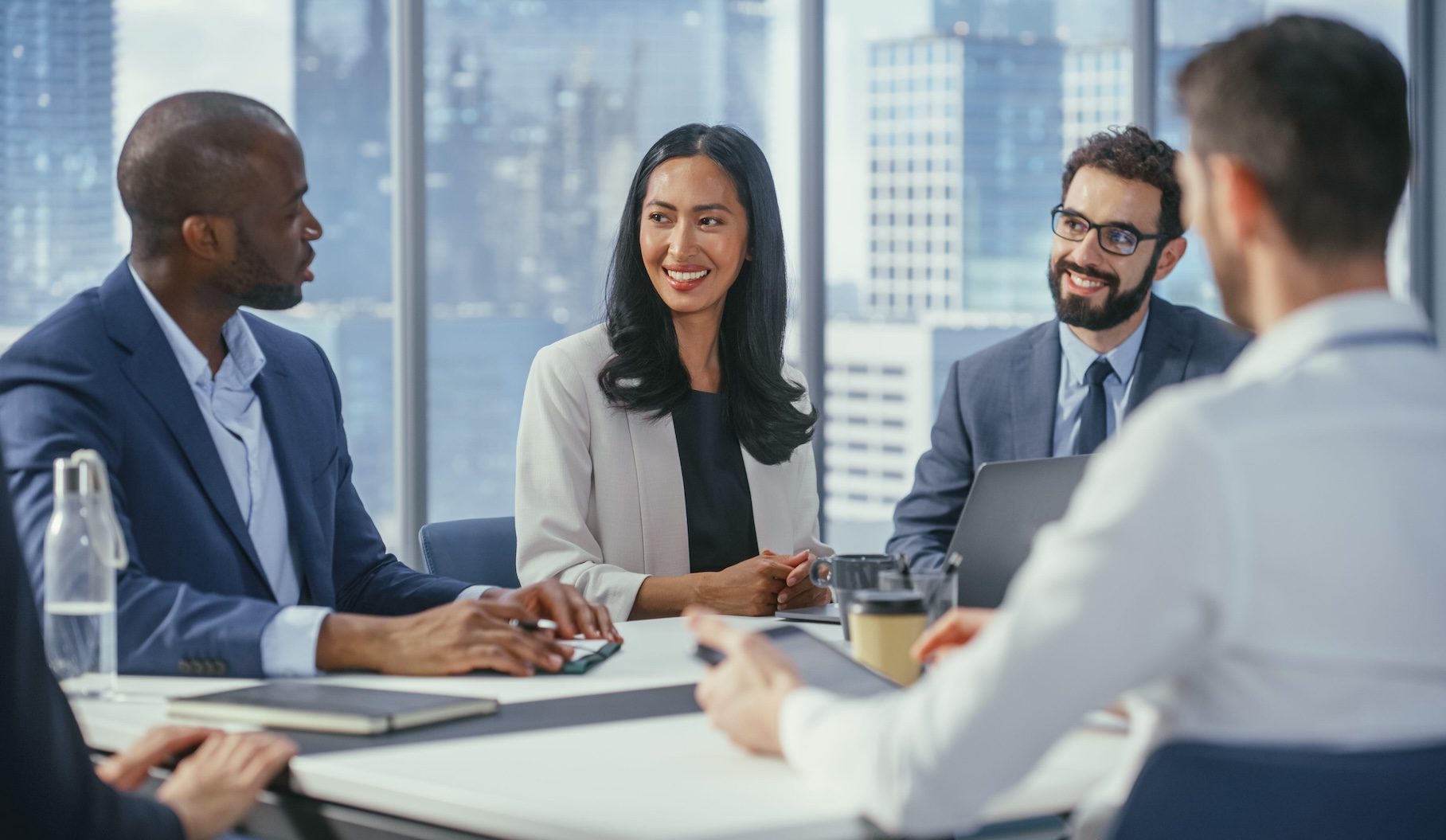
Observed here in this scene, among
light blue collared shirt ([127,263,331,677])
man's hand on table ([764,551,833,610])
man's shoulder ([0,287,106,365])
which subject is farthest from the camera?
man's hand on table ([764,551,833,610])

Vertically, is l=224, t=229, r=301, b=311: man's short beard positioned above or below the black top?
above

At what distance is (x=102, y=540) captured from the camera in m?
1.77

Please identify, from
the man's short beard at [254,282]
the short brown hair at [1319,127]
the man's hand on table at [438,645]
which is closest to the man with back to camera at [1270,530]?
the short brown hair at [1319,127]

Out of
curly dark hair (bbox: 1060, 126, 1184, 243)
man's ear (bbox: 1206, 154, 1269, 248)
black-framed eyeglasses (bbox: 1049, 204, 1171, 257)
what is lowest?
man's ear (bbox: 1206, 154, 1269, 248)

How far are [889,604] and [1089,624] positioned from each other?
0.76 meters

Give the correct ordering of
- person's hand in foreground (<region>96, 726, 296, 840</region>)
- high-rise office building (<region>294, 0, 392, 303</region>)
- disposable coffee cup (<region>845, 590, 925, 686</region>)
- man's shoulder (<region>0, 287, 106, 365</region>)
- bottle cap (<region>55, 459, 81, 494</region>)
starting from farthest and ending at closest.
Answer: high-rise office building (<region>294, 0, 392, 303</region>) < man's shoulder (<region>0, 287, 106, 365</region>) < disposable coffee cup (<region>845, 590, 925, 686</region>) < bottle cap (<region>55, 459, 81, 494</region>) < person's hand in foreground (<region>96, 726, 296, 840</region>)

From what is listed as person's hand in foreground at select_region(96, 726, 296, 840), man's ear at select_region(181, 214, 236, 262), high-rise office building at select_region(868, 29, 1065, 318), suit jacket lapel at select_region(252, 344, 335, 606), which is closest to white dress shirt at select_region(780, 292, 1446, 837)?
person's hand in foreground at select_region(96, 726, 296, 840)

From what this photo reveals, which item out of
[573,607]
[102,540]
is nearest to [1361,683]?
[573,607]

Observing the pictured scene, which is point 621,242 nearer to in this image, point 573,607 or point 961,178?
point 573,607

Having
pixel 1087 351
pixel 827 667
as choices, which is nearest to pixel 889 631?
pixel 827 667

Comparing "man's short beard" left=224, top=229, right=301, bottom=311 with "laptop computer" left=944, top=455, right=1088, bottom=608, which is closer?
"laptop computer" left=944, top=455, right=1088, bottom=608

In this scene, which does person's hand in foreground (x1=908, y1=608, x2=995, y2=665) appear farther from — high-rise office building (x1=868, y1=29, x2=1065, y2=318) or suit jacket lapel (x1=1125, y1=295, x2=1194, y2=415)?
high-rise office building (x1=868, y1=29, x2=1065, y2=318)

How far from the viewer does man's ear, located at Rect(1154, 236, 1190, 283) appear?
10.8ft

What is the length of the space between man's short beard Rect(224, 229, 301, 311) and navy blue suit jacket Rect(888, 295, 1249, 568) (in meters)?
1.34
